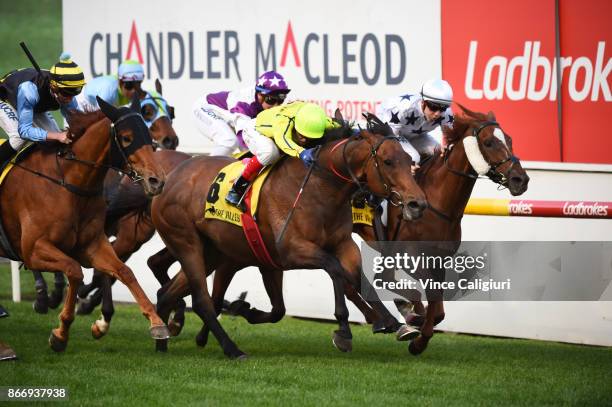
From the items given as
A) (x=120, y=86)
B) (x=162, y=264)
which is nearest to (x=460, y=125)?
(x=162, y=264)

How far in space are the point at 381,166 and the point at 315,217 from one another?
576 mm

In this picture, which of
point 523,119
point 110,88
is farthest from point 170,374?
point 523,119

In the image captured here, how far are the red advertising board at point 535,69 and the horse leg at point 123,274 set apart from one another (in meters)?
3.75

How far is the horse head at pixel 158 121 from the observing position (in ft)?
36.8

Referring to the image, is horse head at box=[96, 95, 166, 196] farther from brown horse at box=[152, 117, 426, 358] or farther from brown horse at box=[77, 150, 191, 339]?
brown horse at box=[77, 150, 191, 339]

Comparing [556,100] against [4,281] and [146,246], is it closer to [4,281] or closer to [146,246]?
[146,246]

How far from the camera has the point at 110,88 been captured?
10758 millimetres

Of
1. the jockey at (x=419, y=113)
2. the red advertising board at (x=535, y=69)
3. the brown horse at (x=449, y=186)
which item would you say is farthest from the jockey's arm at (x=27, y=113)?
the red advertising board at (x=535, y=69)

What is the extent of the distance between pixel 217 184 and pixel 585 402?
318 centimetres

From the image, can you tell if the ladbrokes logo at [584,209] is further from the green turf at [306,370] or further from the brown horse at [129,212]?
the brown horse at [129,212]

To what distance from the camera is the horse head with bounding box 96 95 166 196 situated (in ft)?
26.5

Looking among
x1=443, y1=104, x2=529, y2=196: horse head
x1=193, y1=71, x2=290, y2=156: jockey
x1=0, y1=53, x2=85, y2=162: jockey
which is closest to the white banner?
x1=193, y1=71, x2=290, y2=156: jockey

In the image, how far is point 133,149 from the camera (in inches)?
321

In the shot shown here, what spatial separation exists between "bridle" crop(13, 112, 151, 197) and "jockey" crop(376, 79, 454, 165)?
2.04 meters
